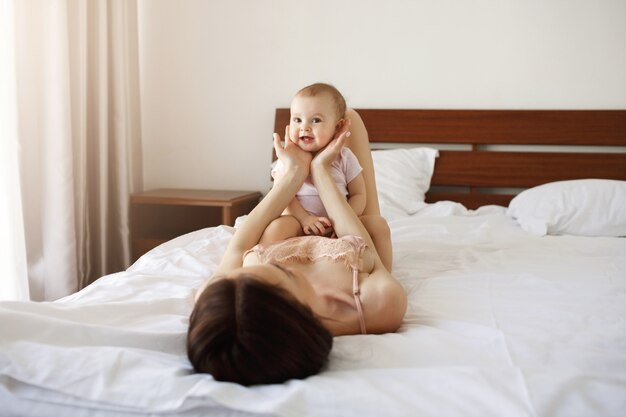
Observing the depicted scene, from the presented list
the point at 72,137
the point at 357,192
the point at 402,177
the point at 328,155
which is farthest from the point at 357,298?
the point at 72,137

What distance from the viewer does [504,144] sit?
113 inches

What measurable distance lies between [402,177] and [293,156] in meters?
1.23

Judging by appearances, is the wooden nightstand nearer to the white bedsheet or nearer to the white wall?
the white wall

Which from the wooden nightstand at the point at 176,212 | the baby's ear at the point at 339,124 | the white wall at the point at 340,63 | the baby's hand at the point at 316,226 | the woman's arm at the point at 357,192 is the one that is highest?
the white wall at the point at 340,63

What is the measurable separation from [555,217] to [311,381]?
5.87 ft

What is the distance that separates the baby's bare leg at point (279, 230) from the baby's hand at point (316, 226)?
4 centimetres

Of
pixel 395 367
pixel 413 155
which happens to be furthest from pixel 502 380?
pixel 413 155

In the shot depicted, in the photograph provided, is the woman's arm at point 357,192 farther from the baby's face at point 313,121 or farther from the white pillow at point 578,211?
the white pillow at point 578,211

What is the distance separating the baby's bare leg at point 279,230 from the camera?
140 centimetres

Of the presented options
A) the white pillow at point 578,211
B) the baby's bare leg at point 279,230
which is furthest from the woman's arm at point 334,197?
the white pillow at point 578,211

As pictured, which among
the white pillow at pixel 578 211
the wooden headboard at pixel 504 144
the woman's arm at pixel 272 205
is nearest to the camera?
the woman's arm at pixel 272 205

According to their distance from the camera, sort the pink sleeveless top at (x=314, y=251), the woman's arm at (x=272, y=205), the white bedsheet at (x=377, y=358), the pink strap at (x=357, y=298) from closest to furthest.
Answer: the white bedsheet at (x=377, y=358), the pink strap at (x=357, y=298), the pink sleeveless top at (x=314, y=251), the woman's arm at (x=272, y=205)

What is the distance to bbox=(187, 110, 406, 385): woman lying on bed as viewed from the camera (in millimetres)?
771

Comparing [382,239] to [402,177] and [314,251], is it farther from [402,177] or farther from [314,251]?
[402,177]
